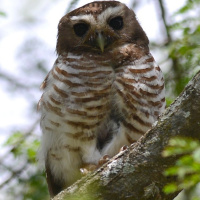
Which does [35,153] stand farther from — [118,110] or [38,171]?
[118,110]

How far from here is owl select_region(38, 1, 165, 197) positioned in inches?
146

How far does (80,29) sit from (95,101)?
0.86 m

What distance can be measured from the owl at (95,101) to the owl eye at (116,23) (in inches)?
3.2

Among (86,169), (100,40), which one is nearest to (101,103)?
(86,169)

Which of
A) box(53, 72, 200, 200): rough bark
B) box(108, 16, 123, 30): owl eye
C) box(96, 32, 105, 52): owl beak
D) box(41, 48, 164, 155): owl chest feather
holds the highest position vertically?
box(108, 16, 123, 30): owl eye

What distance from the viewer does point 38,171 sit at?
434 cm

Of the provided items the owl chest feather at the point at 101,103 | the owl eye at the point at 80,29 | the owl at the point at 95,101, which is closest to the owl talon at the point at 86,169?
the owl at the point at 95,101

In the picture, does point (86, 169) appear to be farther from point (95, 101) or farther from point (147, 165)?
point (147, 165)

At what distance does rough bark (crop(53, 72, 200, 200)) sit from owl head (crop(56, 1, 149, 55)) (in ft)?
4.80

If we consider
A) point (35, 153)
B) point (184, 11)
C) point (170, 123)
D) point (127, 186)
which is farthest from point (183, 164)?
point (35, 153)

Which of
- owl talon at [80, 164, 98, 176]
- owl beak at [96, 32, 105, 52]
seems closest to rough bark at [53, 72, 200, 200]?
owl talon at [80, 164, 98, 176]

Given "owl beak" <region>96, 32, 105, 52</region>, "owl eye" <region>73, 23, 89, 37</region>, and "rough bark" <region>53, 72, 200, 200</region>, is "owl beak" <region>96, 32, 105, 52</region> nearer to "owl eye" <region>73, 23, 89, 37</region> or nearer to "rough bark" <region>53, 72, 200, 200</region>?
"owl eye" <region>73, 23, 89, 37</region>

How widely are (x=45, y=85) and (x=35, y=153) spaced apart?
70 cm

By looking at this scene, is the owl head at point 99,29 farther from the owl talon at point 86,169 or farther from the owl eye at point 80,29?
the owl talon at point 86,169
